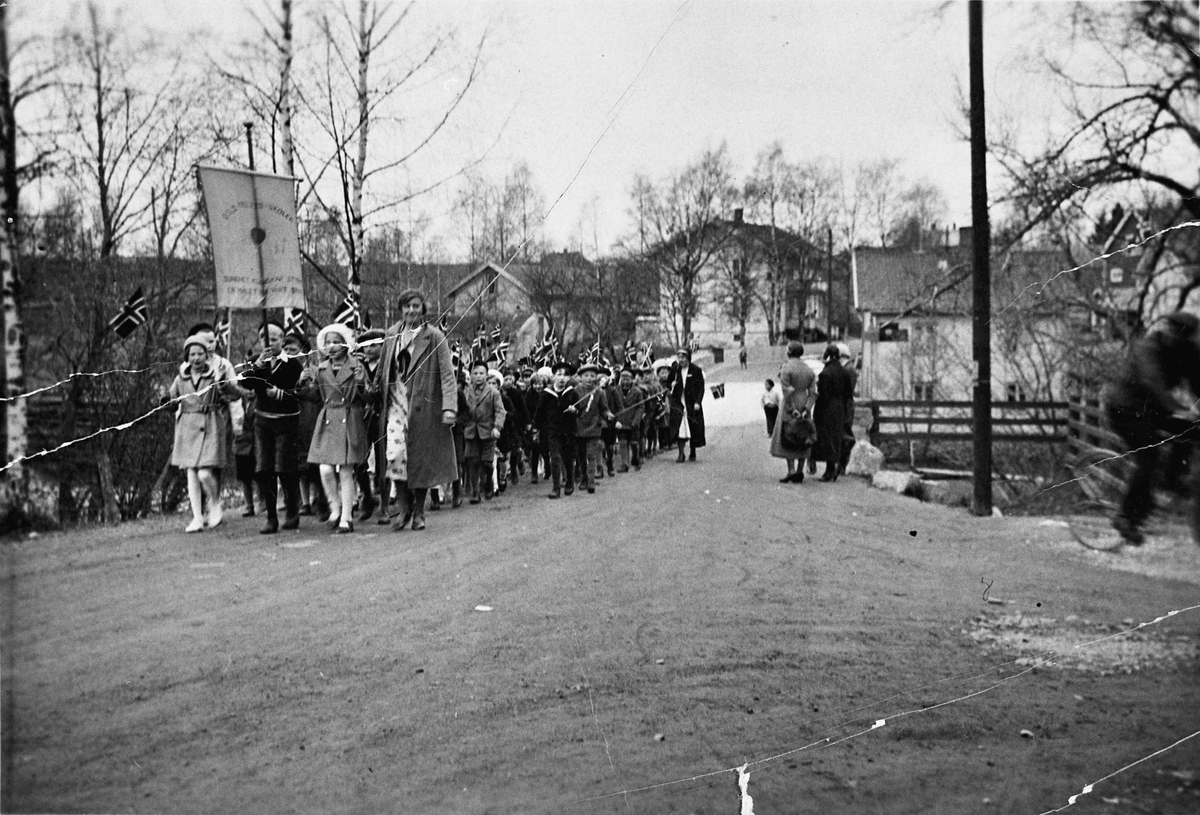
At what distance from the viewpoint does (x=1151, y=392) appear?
2.07 metres

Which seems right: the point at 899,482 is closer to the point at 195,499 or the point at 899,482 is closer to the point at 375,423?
the point at 375,423

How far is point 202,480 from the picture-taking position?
3.39m

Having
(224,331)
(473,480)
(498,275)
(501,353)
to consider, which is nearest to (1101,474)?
(498,275)

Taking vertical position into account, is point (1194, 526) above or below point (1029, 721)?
above

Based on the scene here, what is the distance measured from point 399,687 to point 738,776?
1.10 meters

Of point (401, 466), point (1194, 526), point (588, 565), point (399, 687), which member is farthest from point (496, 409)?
point (1194, 526)

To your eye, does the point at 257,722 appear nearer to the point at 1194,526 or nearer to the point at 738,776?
the point at 738,776

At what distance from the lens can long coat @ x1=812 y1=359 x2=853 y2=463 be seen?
407 centimetres

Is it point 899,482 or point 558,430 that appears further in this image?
point 558,430

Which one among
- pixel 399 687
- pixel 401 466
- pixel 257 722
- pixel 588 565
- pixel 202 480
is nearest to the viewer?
pixel 257 722

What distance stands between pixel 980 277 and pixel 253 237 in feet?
5.86

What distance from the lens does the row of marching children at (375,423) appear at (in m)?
2.78

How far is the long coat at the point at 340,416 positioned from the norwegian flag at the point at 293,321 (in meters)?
0.32

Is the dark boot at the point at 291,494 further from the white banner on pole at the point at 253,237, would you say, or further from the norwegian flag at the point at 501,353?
the white banner on pole at the point at 253,237
